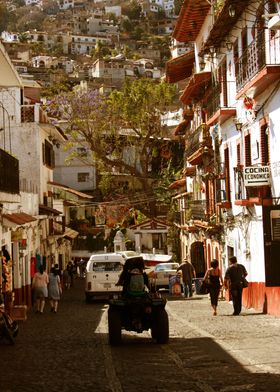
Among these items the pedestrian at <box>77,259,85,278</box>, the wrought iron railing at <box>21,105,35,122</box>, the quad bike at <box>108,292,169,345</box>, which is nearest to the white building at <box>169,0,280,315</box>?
the quad bike at <box>108,292,169,345</box>

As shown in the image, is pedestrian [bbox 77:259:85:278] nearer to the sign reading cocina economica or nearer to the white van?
the white van

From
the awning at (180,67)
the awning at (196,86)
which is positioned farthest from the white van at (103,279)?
the awning at (180,67)

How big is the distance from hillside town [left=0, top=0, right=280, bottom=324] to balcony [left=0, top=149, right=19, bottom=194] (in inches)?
2.2

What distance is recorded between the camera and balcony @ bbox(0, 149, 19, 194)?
20.9 metres

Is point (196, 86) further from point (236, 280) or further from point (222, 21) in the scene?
point (236, 280)

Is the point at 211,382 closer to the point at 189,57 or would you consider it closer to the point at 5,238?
the point at 5,238

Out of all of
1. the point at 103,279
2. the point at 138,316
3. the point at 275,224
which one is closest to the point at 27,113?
the point at 103,279

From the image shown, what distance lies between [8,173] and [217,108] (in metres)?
10.8

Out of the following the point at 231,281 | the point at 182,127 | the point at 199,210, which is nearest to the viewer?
the point at 231,281

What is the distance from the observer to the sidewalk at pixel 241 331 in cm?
1344

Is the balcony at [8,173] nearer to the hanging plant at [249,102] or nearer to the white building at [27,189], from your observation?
the white building at [27,189]

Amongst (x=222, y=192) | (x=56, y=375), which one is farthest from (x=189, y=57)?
(x=56, y=375)

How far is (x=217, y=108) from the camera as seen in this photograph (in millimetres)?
30766

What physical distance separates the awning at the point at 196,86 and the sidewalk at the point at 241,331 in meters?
10.2
